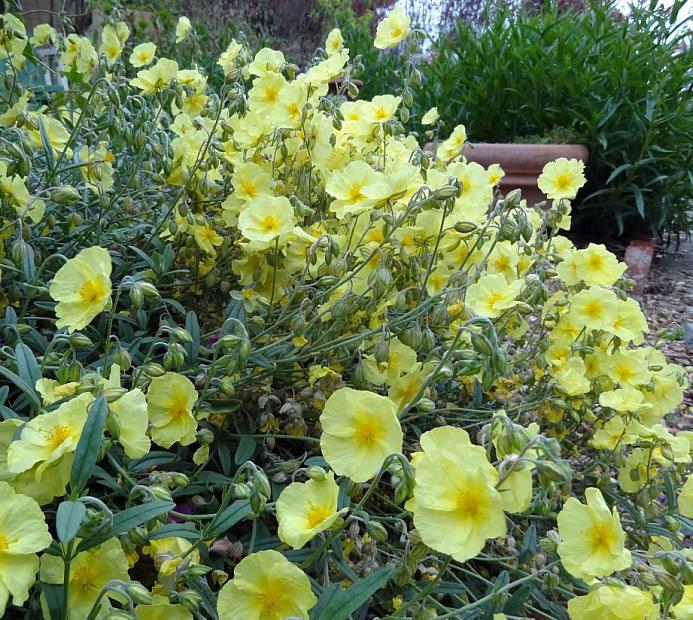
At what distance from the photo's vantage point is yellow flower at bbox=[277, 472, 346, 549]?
3.11ft

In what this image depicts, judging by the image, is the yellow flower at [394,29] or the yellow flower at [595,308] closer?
the yellow flower at [595,308]

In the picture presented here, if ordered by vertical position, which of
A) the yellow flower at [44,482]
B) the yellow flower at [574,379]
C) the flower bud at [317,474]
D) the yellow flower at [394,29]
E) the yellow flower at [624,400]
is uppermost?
the yellow flower at [394,29]

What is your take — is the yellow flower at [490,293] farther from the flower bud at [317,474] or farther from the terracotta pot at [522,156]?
the terracotta pot at [522,156]

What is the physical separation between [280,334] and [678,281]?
3.20m

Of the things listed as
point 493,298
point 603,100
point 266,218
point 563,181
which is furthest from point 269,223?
point 603,100

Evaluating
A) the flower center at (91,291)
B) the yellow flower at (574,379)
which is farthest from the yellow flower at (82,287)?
the yellow flower at (574,379)

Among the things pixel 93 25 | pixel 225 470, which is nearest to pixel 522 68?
pixel 225 470

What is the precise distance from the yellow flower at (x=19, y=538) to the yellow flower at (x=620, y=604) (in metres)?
0.76

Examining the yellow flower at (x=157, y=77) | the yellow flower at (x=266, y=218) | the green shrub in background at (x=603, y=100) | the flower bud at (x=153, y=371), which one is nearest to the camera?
the flower bud at (x=153, y=371)

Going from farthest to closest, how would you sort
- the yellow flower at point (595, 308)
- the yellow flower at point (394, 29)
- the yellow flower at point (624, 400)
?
the yellow flower at point (394, 29), the yellow flower at point (595, 308), the yellow flower at point (624, 400)

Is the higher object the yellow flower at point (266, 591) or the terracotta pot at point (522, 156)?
the terracotta pot at point (522, 156)

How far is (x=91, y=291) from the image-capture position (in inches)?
47.9

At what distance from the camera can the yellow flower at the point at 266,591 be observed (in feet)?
2.97

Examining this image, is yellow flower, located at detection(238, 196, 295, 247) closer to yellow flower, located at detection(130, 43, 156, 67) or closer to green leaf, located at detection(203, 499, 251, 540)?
green leaf, located at detection(203, 499, 251, 540)
